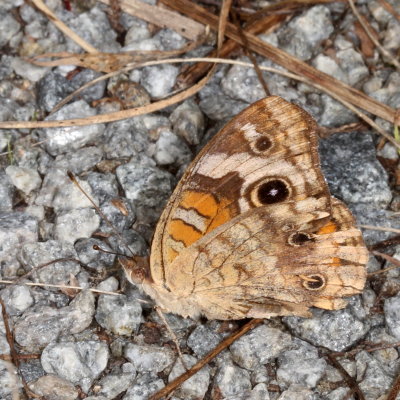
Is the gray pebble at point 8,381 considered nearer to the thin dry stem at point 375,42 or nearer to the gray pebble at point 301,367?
the gray pebble at point 301,367

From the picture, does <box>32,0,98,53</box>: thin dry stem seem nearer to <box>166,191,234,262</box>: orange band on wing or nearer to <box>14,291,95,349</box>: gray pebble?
<box>166,191,234,262</box>: orange band on wing

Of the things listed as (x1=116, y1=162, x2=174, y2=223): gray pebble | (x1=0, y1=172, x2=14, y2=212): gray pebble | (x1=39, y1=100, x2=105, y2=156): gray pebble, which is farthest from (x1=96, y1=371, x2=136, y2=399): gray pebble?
(x1=39, y1=100, x2=105, y2=156): gray pebble

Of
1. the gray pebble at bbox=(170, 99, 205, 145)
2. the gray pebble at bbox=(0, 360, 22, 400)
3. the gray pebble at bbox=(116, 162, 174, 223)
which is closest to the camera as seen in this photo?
the gray pebble at bbox=(0, 360, 22, 400)

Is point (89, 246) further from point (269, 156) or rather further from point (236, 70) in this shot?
point (236, 70)

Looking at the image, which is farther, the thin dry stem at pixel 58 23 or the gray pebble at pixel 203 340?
the thin dry stem at pixel 58 23

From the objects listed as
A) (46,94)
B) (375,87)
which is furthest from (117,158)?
(375,87)

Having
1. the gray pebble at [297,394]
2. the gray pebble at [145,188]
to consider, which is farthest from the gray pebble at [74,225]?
the gray pebble at [297,394]

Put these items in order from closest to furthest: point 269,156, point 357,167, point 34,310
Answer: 1. point 269,156
2. point 34,310
3. point 357,167

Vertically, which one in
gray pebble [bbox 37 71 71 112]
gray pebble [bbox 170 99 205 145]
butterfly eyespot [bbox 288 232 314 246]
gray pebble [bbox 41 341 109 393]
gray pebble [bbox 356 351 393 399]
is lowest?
gray pebble [bbox 356 351 393 399]
